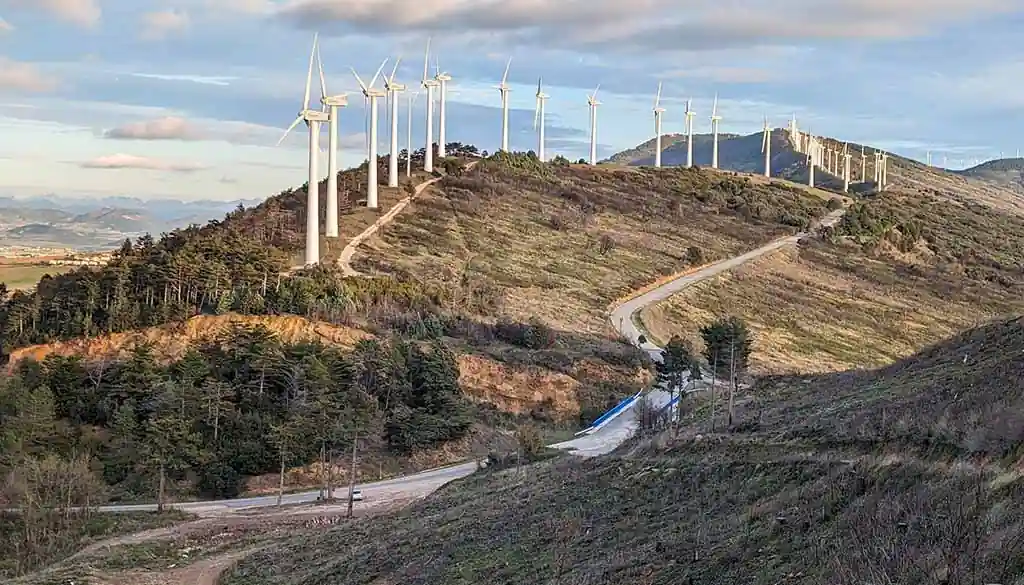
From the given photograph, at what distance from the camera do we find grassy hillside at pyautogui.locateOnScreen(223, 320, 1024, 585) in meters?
11.0

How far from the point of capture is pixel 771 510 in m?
15.8

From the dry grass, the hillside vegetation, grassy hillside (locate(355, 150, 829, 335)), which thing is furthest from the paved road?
the dry grass

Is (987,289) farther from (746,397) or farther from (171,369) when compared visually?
(171,369)

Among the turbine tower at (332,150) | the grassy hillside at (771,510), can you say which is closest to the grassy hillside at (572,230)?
the turbine tower at (332,150)

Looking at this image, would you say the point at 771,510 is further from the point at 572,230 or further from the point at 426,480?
the point at 572,230

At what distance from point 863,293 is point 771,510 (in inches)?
3586

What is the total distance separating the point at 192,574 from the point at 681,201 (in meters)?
112

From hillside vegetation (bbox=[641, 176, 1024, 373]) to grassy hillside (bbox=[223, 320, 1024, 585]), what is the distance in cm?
4430

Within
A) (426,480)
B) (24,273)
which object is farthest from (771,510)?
(24,273)

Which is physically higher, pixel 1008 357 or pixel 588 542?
pixel 1008 357

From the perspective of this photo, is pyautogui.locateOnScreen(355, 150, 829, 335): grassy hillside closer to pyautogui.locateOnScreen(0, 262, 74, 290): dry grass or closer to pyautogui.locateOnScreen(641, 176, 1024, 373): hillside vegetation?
pyautogui.locateOnScreen(641, 176, 1024, 373): hillside vegetation

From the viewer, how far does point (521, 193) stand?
126 metres

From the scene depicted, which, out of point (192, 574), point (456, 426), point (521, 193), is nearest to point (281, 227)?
point (521, 193)

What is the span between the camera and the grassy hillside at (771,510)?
36.2 feet
